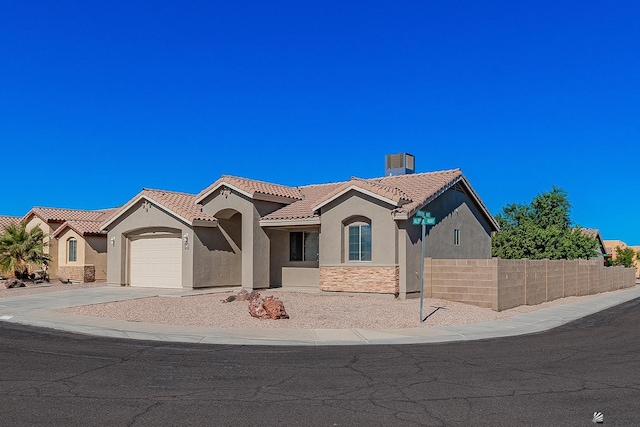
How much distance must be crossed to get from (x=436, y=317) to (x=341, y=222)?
6527mm

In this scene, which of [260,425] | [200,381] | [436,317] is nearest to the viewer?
[260,425]

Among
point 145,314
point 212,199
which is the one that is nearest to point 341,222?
point 212,199

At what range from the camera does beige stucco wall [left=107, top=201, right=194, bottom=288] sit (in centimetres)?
2612

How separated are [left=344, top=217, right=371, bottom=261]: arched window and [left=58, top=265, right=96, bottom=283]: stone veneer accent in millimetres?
16498

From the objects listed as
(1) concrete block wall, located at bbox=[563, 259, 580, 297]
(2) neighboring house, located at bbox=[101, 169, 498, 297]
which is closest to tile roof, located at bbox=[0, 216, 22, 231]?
(2) neighboring house, located at bbox=[101, 169, 498, 297]

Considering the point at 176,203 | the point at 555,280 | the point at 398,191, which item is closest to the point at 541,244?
the point at 555,280

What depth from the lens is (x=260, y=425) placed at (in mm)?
6953

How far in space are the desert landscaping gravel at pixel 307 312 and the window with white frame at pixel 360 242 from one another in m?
1.55

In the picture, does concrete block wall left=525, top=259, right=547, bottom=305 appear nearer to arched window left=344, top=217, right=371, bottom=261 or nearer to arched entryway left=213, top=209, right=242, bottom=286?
arched window left=344, top=217, right=371, bottom=261

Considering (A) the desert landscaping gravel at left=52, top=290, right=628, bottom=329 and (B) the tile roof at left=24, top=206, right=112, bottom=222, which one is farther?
(B) the tile roof at left=24, top=206, right=112, bottom=222

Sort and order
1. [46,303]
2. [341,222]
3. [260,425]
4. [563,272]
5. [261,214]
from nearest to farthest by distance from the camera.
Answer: [260,425] < [46,303] < [341,222] < [261,214] < [563,272]

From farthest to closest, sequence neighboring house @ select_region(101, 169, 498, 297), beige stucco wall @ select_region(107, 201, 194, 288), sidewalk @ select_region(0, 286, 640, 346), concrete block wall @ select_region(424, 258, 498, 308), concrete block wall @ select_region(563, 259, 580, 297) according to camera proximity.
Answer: concrete block wall @ select_region(563, 259, 580, 297) → beige stucco wall @ select_region(107, 201, 194, 288) → neighboring house @ select_region(101, 169, 498, 297) → concrete block wall @ select_region(424, 258, 498, 308) → sidewalk @ select_region(0, 286, 640, 346)

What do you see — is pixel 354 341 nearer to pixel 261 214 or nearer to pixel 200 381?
pixel 200 381

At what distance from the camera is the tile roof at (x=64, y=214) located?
36.9 metres
